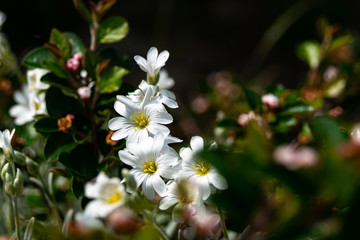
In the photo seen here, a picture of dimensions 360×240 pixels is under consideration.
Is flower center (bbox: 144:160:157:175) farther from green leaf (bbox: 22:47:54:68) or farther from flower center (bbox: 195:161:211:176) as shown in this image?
green leaf (bbox: 22:47:54:68)

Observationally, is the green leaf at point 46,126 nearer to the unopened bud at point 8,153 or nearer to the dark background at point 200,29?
the unopened bud at point 8,153

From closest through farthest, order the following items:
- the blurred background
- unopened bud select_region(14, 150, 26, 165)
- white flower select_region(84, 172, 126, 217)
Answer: white flower select_region(84, 172, 126, 217), unopened bud select_region(14, 150, 26, 165), the blurred background

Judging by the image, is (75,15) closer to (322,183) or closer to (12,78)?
(12,78)

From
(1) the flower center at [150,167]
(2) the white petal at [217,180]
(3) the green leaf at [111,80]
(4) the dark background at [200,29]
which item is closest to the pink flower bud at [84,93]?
(3) the green leaf at [111,80]

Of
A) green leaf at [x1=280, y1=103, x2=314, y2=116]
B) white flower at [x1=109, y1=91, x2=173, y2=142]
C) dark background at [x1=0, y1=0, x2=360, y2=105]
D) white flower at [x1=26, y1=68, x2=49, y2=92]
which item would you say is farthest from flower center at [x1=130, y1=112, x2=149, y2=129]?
dark background at [x1=0, y1=0, x2=360, y2=105]

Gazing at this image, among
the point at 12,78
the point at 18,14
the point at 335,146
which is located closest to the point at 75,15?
the point at 18,14
